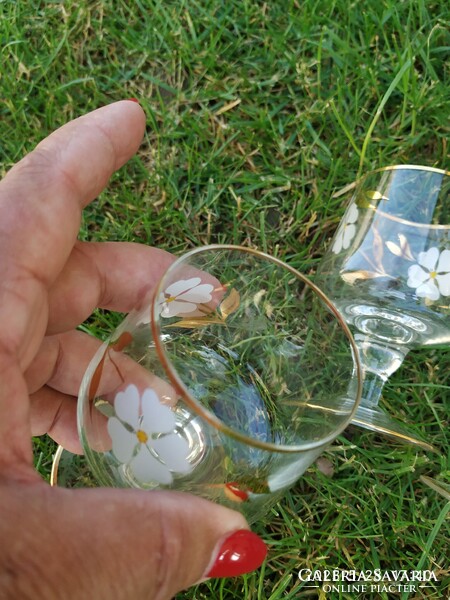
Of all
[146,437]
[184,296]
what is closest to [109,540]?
[146,437]

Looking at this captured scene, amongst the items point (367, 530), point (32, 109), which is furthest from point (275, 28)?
point (367, 530)

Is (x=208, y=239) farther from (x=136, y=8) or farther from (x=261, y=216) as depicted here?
(x=136, y=8)

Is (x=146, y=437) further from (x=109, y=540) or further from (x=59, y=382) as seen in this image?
(x=59, y=382)

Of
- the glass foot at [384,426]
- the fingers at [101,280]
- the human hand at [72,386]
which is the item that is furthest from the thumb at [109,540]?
the glass foot at [384,426]

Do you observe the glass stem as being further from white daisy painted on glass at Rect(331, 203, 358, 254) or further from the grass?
white daisy painted on glass at Rect(331, 203, 358, 254)

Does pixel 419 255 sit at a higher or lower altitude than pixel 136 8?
lower
